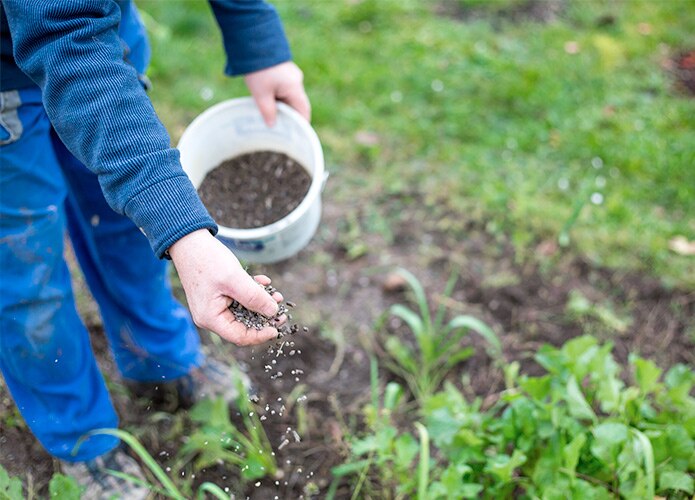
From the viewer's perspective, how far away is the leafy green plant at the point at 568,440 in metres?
1.62

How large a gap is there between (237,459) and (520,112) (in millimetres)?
2164

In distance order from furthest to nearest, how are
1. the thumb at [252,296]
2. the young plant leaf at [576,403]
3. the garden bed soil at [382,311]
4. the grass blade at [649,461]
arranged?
the garden bed soil at [382,311], the young plant leaf at [576,403], the grass blade at [649,461], the thumb at [252,296]

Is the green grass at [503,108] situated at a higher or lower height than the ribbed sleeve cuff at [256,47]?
lower

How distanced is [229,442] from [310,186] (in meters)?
0.70

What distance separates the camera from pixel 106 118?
1.24 m

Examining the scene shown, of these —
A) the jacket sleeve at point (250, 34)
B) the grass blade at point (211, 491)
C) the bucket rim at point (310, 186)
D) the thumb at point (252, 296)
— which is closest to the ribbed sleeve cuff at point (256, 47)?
the jacket sleeve at point (250, 34)

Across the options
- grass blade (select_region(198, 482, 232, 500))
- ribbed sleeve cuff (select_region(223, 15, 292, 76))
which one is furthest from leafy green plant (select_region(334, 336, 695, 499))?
ribbed sleeve cuff (select_region(223, 15, 292, 76))

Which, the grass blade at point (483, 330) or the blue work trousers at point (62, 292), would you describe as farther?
the grass blade at point (483, 330)

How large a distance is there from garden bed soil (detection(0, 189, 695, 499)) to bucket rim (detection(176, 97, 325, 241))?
362mm

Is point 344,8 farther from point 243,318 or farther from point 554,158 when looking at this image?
point 243,318

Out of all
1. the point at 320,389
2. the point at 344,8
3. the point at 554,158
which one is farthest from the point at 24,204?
the point at 344,8

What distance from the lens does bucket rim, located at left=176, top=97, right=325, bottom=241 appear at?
1.78 metres

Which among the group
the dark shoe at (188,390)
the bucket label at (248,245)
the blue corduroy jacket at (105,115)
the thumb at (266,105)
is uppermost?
the blue corduroy jacket at (105,115)

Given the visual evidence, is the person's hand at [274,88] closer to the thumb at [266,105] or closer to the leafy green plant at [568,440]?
the thumb at [266,105]
